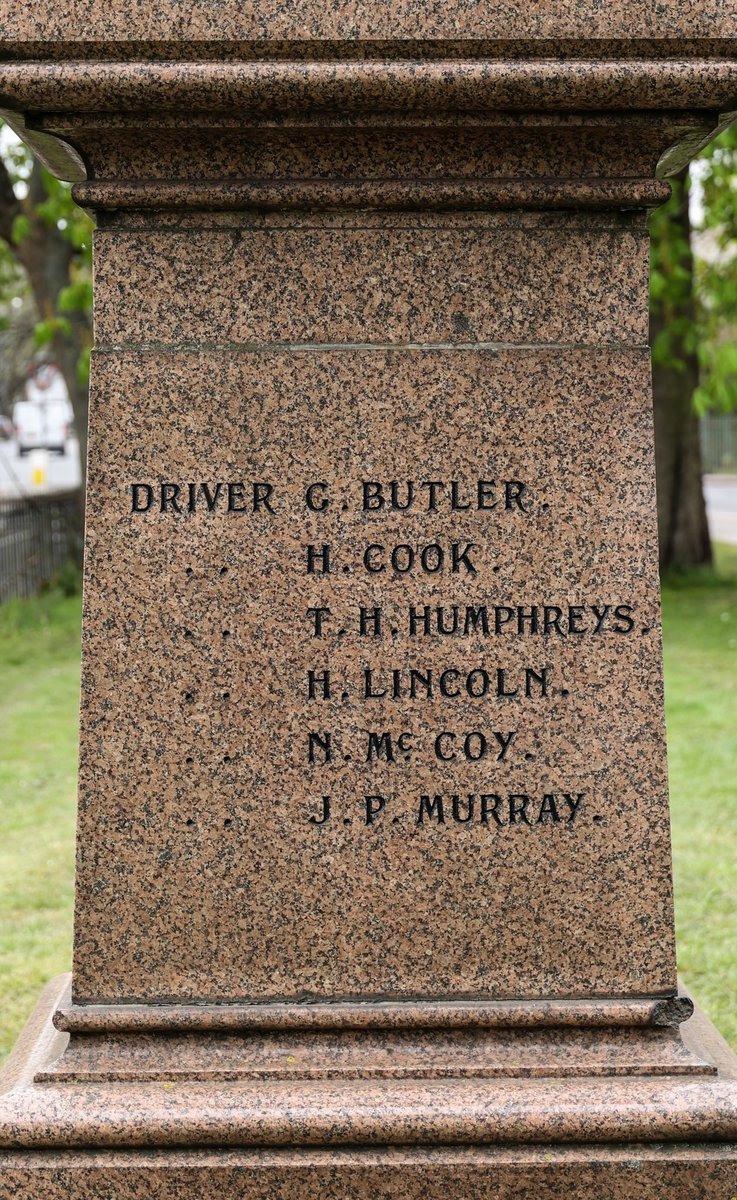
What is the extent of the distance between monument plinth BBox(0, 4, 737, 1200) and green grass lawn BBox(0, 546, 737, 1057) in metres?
1.70

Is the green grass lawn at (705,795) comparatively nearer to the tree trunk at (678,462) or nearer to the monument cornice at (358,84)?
the tree trunk at (678,462)

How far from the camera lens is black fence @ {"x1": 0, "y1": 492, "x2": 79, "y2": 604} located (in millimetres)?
14469

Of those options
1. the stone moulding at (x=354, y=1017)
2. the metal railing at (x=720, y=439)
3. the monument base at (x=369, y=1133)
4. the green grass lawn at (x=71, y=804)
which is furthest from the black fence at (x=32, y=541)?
the metal railing at (x=720, y=439)

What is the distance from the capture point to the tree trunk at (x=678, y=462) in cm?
1510

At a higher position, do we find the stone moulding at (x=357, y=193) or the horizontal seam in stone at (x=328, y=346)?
the stone moulding at (x=357, y=193)

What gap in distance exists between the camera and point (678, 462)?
15141mm

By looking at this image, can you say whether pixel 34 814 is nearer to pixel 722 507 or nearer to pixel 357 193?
pixel 357 193

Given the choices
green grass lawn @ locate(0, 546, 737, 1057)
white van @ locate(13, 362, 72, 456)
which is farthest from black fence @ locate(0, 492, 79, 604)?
white van @ locate(13, 362, 72, 456)

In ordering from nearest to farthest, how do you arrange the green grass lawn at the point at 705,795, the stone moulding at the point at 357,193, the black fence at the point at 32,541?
the stone moulding at the point at 357,193
the green grass lawn at the point at 705,795
the black fence at the point at 32,541

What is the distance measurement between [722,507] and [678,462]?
14123 mm

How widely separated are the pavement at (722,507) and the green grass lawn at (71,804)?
362 inches

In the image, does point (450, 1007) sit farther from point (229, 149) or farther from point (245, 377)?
point (229, 149)

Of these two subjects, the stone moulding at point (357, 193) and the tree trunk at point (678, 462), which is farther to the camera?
the tree trunk at point (678, 462)

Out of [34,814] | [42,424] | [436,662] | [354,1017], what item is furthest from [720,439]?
[354,1017]
